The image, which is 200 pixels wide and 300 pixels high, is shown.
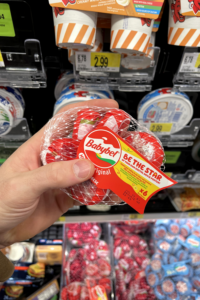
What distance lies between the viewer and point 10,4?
80cm

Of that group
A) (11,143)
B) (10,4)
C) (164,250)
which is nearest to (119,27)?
(10,4)

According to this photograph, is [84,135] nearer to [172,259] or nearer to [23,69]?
[23,69]

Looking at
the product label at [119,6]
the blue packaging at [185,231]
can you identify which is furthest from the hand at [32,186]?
the blue packaging at [185,231]

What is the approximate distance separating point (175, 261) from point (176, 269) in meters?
0.10

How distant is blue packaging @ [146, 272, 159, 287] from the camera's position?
5.61ft

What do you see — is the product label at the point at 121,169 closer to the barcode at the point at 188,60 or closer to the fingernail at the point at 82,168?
the fingernail at the point at 82,168

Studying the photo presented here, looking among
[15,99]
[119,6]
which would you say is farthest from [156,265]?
[119,6]

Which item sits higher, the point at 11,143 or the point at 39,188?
the point at 39,188

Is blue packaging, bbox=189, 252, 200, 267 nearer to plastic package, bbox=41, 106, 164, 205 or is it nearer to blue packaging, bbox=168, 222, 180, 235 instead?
blue packaging, bbox=168, 222, 180, 235

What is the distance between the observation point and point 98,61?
94cm

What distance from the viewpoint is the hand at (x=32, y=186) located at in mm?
690

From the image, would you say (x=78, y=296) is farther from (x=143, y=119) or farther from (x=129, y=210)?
(x=143, y=119)

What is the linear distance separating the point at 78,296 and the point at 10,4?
1932 millimetres

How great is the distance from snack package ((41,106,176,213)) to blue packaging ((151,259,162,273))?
1182 mm
